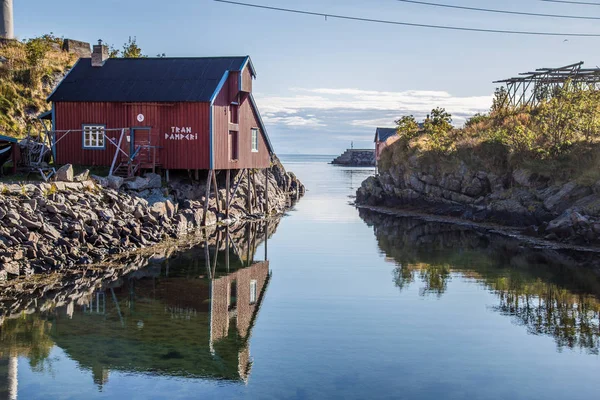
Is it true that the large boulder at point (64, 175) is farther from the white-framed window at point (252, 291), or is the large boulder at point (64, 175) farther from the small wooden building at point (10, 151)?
the white-framed window at point (252, 291)

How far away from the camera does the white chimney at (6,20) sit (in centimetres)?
4762

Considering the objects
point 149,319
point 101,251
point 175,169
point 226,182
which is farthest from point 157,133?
point 149,319

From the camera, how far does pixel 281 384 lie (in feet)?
39.9

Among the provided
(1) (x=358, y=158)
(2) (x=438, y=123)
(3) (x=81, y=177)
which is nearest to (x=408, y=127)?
(2) (x=438, y=123)

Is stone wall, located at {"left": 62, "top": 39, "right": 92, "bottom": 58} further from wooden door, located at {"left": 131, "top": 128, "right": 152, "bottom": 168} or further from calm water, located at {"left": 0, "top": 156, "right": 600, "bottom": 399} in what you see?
calm water, located at {"left": 0, "top": 156, "right": 600, "bottom": 399}

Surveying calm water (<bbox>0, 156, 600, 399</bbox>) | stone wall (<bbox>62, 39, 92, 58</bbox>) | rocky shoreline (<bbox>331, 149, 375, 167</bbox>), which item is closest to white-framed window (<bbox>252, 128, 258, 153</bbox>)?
calm water (<bbox>0, 156, 600, 399</bbox>)

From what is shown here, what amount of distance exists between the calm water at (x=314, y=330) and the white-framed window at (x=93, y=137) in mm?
9046

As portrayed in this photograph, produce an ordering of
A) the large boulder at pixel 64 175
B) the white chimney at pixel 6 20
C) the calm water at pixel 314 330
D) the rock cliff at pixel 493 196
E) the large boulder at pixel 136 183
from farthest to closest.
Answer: the white chimney at pixel 6 20, the rock cliff at pixel 493 196, the large boulder at pixel 136 183, the large boulder at pixel 64 175, the calm water at pixel 314 330

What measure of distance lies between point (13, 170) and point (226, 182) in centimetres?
1066

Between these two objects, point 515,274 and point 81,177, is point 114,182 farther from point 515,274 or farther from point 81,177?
point 515,274

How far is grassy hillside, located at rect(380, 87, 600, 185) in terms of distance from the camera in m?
34.3

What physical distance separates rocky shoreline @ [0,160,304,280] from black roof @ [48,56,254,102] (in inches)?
174

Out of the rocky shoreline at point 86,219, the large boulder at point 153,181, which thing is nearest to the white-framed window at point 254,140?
the rocky shoreline at point 86,219

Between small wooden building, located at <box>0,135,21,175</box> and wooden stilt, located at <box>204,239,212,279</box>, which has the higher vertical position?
small wooden building, located at <box>0,135,21,175</box>
